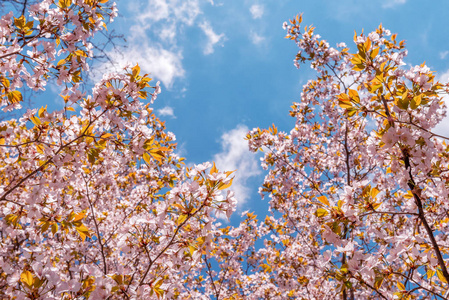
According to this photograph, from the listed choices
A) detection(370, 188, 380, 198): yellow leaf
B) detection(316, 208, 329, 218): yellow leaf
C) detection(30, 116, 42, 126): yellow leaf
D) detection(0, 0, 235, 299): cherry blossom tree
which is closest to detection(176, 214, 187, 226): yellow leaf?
detection(0, 0, 235, 299): cherry blossom tree

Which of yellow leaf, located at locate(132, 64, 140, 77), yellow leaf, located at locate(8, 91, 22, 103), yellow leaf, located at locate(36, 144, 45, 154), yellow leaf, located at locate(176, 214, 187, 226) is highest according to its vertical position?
yellow leaf, located at locate(132, 64, 140, 77)

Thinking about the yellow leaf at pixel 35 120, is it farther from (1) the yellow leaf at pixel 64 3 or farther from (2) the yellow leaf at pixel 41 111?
(1) the yellow leaf at pixel 64 3

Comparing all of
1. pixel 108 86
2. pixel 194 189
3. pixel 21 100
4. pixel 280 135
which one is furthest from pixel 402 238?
pixel 280 135

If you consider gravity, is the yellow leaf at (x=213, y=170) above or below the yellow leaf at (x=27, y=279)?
above

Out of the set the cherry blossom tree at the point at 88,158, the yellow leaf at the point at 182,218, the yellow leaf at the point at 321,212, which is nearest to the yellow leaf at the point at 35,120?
the cherry blossom tree at the point at 88,158

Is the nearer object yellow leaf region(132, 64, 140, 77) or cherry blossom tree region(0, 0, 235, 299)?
cherry blossom tree region(0, 0, 235, 299)

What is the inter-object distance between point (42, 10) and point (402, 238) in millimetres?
3819

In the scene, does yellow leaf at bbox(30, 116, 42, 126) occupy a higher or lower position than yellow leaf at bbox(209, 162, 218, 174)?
higher

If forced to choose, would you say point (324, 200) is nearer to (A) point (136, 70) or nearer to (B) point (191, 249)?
(B) point (191, 249)

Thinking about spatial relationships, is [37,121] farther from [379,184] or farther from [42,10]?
[379,184]

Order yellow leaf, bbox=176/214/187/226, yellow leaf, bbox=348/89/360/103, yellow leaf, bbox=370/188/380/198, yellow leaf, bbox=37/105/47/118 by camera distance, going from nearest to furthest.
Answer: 1. yellow leaf, bbox=370/188/380/198
2. yellow leaf, bbox=176/214/187/226
3. yellow leaf, bbox=348/89/360/103
4. yellow leaf, bbox=37/105/47/118

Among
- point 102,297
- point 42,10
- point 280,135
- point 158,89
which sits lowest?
point 102,297

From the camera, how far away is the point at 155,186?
6.70 m

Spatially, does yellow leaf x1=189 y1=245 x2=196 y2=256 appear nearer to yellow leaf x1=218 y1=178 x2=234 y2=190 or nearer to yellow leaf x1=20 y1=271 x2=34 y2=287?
yellow leaf x1=218 y1=178 x2=234 y2=190
